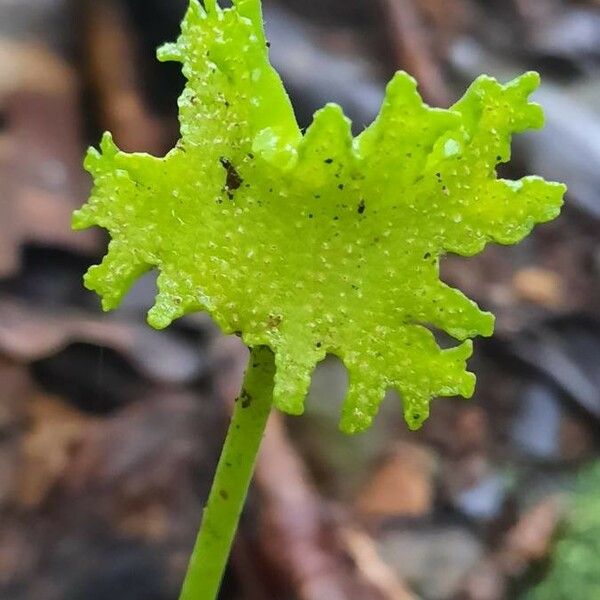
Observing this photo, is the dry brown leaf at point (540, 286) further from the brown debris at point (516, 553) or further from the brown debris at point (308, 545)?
the brown debris at point (308, 545)

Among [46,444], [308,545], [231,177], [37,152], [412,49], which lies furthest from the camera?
[412,49]

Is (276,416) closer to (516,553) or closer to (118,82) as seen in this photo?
(516,553)

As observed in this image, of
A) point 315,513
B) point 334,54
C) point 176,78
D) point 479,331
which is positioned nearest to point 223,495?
point 479,331

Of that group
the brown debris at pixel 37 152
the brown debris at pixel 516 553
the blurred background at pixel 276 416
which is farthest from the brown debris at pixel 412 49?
the brown debris at pixel 516 553

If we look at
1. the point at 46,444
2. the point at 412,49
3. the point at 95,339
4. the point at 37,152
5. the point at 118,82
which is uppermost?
the point at 412,49

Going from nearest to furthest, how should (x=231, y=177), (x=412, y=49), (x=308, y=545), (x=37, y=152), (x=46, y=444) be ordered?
(x=231, y=177) < (x=308, y=545) < (x=46, y=444) < (x=37, y=152) < (x=412, y=49)

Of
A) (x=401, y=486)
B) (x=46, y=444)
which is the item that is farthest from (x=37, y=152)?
(x=401, y=486)

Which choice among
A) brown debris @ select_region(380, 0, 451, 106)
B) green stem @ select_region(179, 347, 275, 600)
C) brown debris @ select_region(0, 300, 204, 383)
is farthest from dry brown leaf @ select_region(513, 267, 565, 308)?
green stem @ select_region(179, 347, 275, 600)
